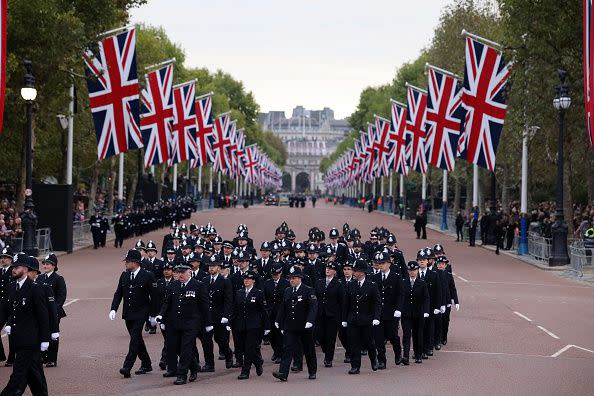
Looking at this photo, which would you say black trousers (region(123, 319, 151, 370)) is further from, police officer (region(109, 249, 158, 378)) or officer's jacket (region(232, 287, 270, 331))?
officer's jacket (region(232, 287, 270, 331))

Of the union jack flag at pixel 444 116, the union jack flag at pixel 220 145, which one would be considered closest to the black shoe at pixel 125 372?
the union jack flag at pixel 444 116

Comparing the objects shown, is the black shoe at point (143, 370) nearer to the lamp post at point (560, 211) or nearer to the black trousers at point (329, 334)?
the black trousers at point (329, 334)

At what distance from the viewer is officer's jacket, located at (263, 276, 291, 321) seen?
55.6ft

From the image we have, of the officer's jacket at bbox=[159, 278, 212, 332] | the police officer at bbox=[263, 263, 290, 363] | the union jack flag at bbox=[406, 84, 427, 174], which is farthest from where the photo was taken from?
the union jack flag at bbox=[406, 84, 427, 174]

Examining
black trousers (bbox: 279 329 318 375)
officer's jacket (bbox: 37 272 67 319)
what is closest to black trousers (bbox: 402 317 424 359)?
black trousers (bbox: 279 329 318 375)

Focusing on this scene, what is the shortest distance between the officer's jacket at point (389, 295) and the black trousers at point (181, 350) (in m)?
3.18

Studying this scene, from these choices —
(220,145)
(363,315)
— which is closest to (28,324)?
(363,315)

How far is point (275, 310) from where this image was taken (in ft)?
55.9

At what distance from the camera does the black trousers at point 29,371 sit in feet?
41.7

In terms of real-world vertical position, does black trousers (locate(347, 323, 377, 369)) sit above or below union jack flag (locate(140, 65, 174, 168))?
below

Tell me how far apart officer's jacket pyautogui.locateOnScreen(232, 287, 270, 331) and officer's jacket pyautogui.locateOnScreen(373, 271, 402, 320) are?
6.62 ft

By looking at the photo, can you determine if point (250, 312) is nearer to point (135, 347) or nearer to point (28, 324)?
point (135, 347)

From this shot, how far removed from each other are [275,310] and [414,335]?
7.61 feet

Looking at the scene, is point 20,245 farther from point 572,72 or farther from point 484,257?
point 572,72
